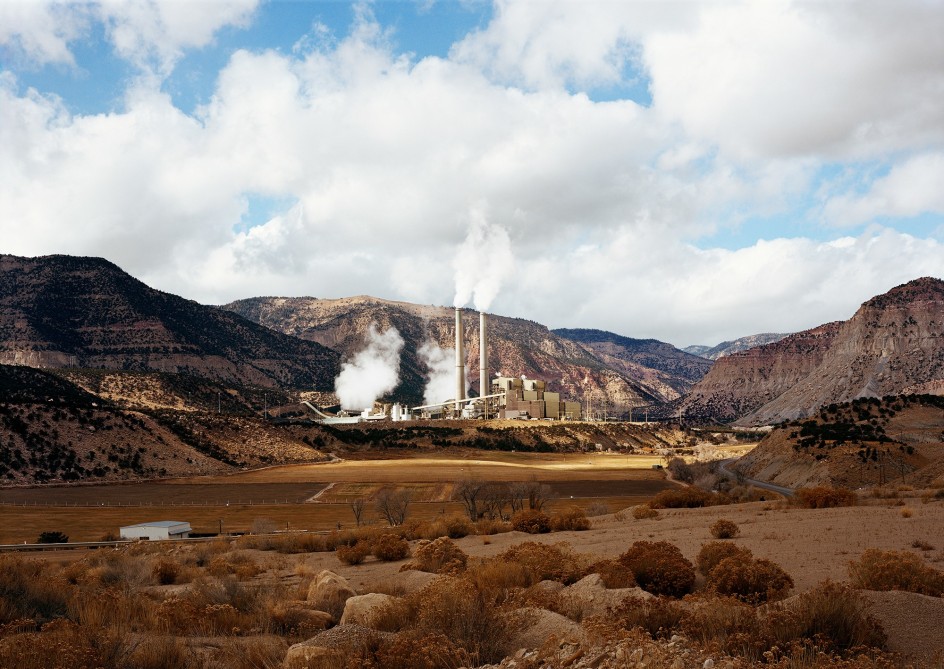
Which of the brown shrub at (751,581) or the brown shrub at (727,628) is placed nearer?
the brown shrub at (727,628)

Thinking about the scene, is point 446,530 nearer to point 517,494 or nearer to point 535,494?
point 517,494

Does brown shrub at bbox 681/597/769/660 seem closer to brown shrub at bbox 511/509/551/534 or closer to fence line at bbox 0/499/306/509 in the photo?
brown shrub at bbox 511/509/551/534

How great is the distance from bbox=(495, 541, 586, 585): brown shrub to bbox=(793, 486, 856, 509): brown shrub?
15.0 m

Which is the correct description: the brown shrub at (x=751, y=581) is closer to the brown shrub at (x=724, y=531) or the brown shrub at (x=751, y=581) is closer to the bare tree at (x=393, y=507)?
the brown shrub at (x=724, y=531)

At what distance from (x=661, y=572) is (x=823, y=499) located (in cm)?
1699

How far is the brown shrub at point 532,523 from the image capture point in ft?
97.0

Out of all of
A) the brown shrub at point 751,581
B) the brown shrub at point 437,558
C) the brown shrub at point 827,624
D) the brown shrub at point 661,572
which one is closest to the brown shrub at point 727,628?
the brown shrub at point 827,624

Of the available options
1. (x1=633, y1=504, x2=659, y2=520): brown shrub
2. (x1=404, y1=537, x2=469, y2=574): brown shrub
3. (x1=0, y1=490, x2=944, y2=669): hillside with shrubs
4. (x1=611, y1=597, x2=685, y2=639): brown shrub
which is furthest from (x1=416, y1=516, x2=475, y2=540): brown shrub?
(x1=611, y1=597, x2=685, y2=639): brown shrub

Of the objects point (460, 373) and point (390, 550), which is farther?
point (460, 373)

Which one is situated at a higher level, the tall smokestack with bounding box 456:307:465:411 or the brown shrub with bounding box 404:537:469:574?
the tall smokestack with bounding box 456:307:465:411

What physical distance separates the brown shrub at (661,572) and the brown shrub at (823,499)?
15.7m

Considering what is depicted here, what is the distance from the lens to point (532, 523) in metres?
29.9

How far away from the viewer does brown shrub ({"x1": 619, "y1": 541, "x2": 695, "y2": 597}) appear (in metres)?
15.6

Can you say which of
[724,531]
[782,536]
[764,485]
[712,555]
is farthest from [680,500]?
[764,485]
